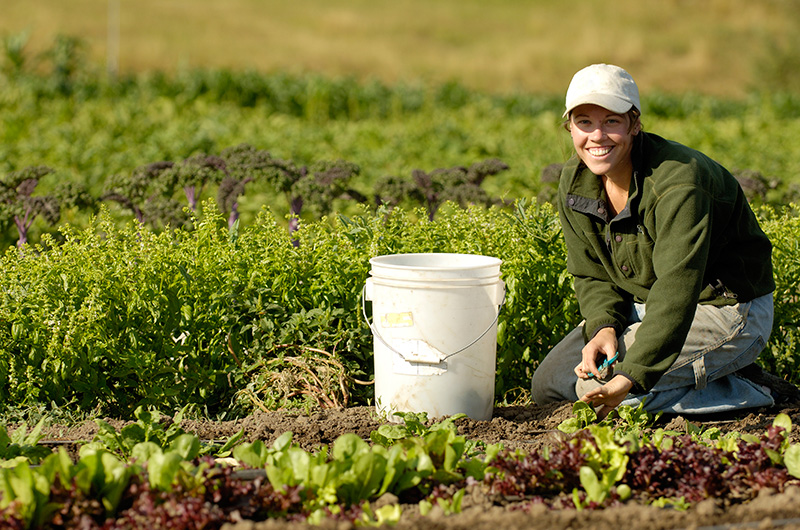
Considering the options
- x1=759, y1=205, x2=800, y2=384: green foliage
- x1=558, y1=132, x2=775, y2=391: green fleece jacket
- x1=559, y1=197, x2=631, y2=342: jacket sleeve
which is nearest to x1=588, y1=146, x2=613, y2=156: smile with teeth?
x1=558, y1=132, x2=775, y2=391: green fleece jacket

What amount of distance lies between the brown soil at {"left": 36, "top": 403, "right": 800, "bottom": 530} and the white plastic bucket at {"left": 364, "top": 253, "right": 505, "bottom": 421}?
0.40 feet

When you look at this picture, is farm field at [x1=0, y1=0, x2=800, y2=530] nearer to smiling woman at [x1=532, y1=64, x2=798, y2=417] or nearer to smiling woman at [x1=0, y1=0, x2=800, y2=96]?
smiling woman at [x1=532, y1=64, x2=798, y2=417]

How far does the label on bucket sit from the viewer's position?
10.8ft

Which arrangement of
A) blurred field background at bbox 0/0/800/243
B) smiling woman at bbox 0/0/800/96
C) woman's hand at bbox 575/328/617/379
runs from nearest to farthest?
1. woman's hand at bbox 575/328/617/379
2. blurred field background at bbox 0/0/800/243
3. smiling woman at bbox 0/0/800/96

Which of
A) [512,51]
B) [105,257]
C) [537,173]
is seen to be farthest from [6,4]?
[105,257]

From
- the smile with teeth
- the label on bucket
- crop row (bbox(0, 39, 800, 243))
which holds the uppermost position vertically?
crop row (bbox(0, 39, 800, 243))

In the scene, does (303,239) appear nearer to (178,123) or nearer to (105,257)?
(105,257)

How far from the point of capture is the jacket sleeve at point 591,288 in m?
3.43

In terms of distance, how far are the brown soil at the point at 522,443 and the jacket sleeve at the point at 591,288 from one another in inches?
14.8

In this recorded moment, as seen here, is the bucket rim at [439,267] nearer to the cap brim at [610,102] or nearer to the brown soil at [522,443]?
the brown soil at [522,443]

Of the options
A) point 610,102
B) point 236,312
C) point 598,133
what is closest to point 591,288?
point 598,133

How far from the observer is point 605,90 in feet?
9.71

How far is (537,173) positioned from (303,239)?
3.93m

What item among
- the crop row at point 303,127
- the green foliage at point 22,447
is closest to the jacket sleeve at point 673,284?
the green foliage at point 22,447
